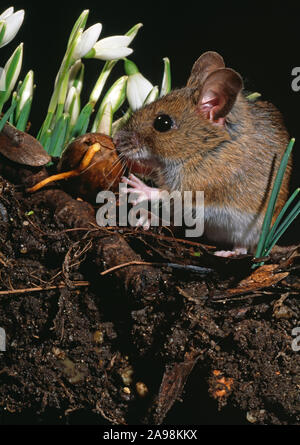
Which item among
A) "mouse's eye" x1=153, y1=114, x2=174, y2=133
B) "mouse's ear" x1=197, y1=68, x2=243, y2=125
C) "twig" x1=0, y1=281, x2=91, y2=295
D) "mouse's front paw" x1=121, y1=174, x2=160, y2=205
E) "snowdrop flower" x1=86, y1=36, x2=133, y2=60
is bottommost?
"twig" x1=0, y1=281, x2=91, y2=295

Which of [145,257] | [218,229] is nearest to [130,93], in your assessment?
[218,229]

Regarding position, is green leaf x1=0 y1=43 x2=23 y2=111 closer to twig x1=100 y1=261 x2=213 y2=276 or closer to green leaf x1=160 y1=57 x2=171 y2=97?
green leaf x1=160 y1=57 x2=171 y2=97

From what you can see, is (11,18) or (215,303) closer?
(215,303)

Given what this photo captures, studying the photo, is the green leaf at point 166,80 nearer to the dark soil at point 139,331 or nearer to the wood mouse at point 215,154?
the wood mouse at point 215,154

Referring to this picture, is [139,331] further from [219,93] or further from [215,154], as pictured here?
[219,93]

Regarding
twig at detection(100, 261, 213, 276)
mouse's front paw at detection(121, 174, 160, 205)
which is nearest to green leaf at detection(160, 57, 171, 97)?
mouse's front paw at detection(121, 174, 160, 205)

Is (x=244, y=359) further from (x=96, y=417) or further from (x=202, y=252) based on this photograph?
(x=96, y=417)

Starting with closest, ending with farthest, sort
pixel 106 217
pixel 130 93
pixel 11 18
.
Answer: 1. pixel 106 217
2. pixel 11 18
3. pixel 130 93
